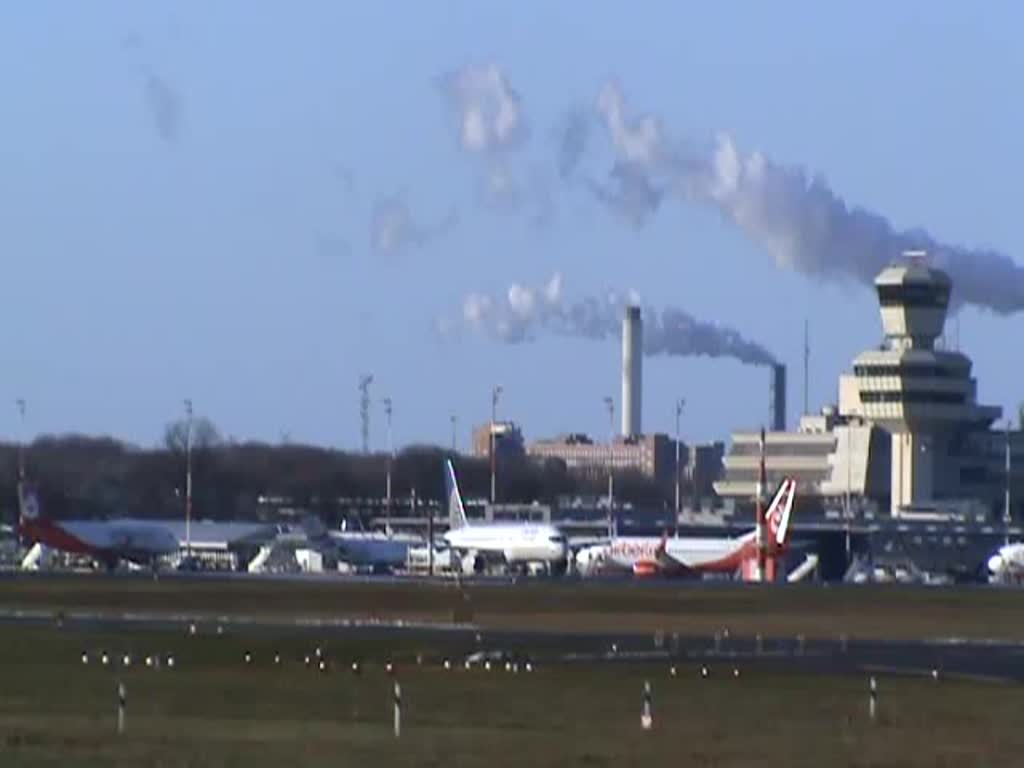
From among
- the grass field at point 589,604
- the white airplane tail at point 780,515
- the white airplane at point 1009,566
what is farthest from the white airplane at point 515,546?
the grass field at point 589,604

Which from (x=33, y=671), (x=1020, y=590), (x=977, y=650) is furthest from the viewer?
(x=1020, y=590)

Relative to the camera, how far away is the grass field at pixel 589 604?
94.6 meters

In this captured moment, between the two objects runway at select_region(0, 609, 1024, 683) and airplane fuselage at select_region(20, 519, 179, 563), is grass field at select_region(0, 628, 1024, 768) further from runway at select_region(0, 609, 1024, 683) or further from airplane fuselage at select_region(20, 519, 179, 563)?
airplane fuselage at select_region(20, 519, 179, 563)

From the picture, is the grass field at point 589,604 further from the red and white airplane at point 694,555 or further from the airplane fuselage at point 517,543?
the airplane fuselage at point 517,543

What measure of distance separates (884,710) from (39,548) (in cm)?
13745

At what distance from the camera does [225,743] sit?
42.3 meters

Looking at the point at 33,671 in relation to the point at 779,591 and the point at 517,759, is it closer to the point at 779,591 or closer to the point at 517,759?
the point at 517,759

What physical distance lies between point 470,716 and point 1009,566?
134 meters

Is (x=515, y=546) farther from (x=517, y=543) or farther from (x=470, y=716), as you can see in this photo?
(x=470, y=716)

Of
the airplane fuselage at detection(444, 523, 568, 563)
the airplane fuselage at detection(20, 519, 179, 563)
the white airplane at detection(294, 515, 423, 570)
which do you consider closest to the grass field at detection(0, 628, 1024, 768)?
the airplane fuselage at detection(20, 519, 179, 563)

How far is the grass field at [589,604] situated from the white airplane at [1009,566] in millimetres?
28369

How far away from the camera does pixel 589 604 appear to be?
115m

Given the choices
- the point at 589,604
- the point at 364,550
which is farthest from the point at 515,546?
the point at 589,604

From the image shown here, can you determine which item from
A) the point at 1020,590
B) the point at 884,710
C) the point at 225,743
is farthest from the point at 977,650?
the point at 1020,590
